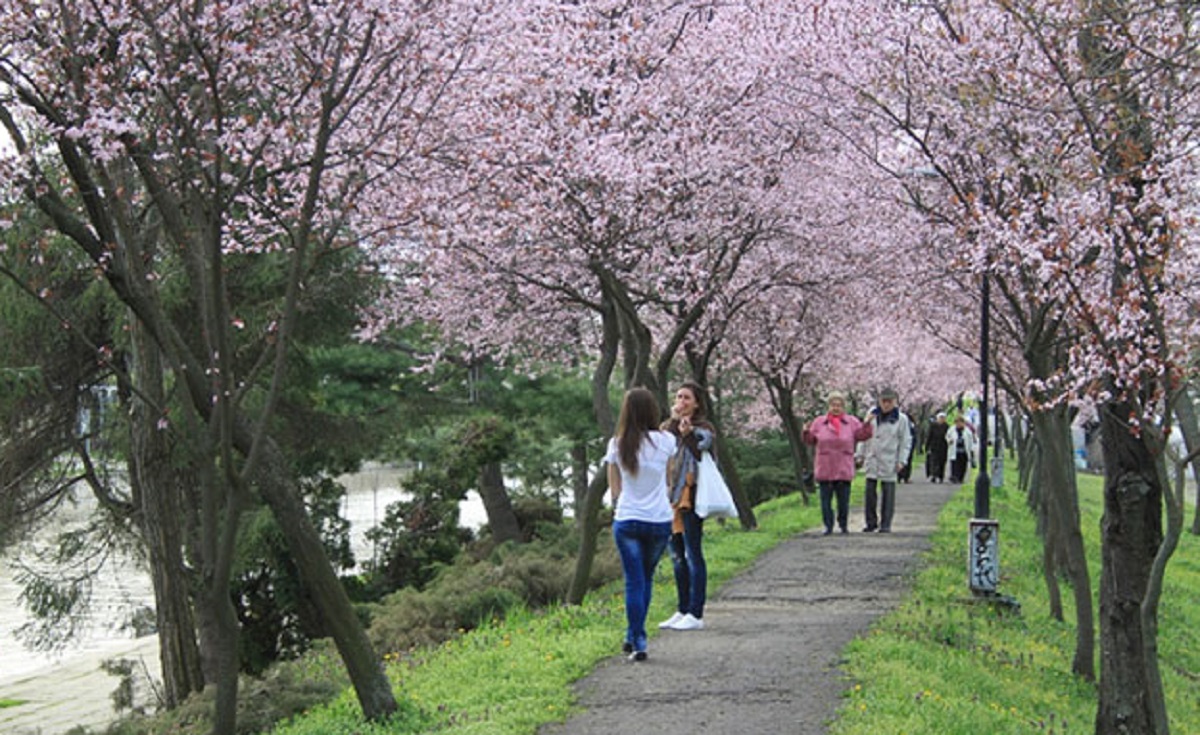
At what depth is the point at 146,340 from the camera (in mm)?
15320

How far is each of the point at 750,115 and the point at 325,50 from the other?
A: 868 cm

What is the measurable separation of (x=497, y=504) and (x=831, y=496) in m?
11.2

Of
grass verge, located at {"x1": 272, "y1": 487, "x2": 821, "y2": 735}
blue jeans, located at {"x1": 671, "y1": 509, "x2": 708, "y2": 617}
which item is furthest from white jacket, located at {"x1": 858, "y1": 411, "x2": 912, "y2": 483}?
blue jeans, located at {"x1": 671, "y1": 509, "x2": 708, "y2": 617}

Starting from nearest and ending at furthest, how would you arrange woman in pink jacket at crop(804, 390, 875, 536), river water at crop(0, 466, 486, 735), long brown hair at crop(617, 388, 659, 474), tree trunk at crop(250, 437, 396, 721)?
tree trunk at crop(250, 437, 396, 721), long brown hair at crop(617, 388, 659, 474), woman in pink jacket at crop(804, 390, 875, 536), river water at crop(0, 466, 486, 735)

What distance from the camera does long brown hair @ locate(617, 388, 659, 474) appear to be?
28.5 ft

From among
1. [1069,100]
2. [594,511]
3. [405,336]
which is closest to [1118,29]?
[1069,100]

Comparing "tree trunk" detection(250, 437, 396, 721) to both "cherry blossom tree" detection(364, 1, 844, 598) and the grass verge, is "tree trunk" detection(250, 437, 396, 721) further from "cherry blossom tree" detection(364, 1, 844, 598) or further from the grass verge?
"cherry blossom tree" detection(364, 1, 844, 598)

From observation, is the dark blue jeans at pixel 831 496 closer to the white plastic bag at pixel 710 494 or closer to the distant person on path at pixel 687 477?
the distant person on path at pixel 687 477

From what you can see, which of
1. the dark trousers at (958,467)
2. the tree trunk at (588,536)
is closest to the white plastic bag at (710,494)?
the tree trunk at (588,536)

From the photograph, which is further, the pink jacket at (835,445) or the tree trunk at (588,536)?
the pink jacket at (835,445)

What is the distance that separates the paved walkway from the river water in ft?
31.3

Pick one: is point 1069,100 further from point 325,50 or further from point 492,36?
point 325,50

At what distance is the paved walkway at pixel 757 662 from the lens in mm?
7441

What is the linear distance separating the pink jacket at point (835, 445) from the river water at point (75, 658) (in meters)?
9.07
